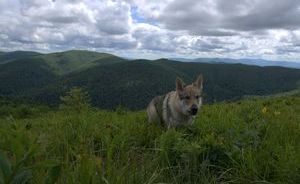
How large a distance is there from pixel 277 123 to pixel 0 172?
6.33m

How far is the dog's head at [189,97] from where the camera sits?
10.2 meters

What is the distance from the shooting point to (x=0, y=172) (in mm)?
2580

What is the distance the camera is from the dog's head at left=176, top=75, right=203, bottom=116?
33.6ft

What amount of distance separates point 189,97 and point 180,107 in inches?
15.0

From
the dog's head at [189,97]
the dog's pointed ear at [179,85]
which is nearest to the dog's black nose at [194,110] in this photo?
the dog's head at [189,97]

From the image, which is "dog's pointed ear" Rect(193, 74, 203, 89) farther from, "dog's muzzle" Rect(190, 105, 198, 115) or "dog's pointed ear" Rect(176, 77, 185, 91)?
"dog's muzzle" Rect(190, 105, 198, 115)

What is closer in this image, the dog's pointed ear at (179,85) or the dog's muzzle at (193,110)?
the dog's muzzle at (193,110)

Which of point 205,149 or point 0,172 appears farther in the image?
point 205,149

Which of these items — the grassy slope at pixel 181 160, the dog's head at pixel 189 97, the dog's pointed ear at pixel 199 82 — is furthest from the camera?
the dog's pointed ear at pixel 199 82

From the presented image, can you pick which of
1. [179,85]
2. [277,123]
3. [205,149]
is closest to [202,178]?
[205,149]

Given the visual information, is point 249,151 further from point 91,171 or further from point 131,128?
point 131,128

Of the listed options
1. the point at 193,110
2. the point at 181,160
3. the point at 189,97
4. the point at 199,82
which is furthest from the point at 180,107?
the point at 181,160

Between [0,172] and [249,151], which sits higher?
[0,172]

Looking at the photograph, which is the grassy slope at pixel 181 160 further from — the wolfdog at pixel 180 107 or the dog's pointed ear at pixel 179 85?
the dog's pointed ear at pixel 179 85
